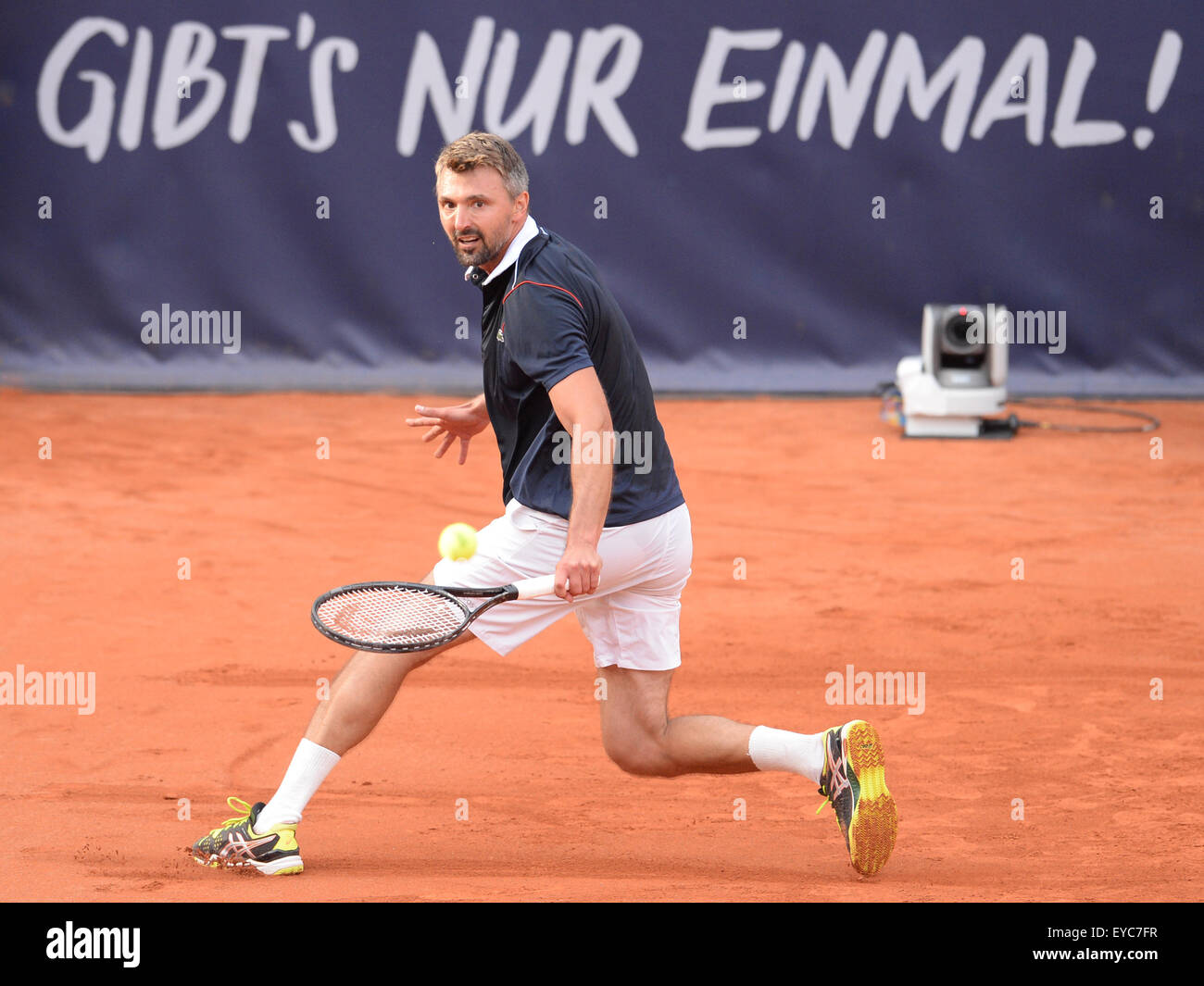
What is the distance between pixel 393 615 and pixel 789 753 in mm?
899

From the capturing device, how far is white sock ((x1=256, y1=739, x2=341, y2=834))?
10.7 ft

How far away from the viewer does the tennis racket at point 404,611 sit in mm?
3104

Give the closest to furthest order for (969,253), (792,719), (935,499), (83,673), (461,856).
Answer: (461,856)
(792,719)
(83,673)
(935,499)
(969,253)

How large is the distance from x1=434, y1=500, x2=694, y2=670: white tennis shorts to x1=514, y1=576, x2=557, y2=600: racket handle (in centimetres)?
9

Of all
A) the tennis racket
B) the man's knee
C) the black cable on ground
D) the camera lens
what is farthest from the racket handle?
the black cable on ground

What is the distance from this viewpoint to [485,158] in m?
3.15

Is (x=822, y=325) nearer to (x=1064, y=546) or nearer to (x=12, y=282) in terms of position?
(x=1064, y=546)

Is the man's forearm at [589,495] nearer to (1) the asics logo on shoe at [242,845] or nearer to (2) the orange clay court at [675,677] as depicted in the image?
(2) the orange clay court at [675,677]

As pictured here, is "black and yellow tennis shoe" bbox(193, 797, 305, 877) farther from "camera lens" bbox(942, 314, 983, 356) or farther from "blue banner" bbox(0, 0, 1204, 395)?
"blue banner" bbox(0, 0, 1204, 395)

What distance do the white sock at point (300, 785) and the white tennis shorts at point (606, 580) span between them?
1.35 ft

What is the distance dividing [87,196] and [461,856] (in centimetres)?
856

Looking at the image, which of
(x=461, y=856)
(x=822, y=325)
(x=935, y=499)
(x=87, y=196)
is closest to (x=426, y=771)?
(x=461, y=856)

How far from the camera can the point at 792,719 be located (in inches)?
179

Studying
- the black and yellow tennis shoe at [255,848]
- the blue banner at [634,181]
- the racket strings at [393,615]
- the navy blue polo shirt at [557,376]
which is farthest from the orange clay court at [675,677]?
the blue banner at [634,181]
